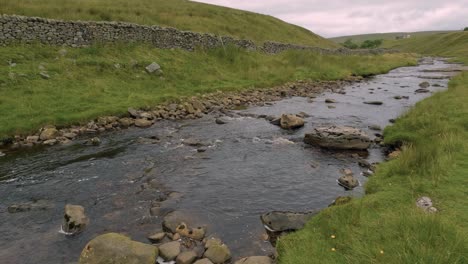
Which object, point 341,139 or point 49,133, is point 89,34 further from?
point 341,139

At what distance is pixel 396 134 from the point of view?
17.1 meters

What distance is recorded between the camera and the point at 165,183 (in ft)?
42.9

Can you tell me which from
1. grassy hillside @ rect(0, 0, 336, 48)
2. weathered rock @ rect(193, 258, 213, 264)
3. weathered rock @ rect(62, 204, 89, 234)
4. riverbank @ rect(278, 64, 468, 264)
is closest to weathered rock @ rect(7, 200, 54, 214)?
weathered rock @ rect(62, 204, 89, 234)

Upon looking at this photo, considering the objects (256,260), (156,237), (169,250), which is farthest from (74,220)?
(256,260)

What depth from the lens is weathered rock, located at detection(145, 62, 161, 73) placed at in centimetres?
2934

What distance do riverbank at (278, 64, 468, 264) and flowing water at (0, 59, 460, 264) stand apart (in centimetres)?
131

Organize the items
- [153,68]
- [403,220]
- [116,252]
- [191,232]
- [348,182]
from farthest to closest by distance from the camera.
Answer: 1. [153,68]
2. [348,182]
3. [191,232]
4. [116,252]
5. [403,220]

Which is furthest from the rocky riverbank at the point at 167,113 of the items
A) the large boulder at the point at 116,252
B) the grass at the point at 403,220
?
the grass at the point at 403,220

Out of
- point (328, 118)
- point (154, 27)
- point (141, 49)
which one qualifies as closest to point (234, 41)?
point (154, 27)

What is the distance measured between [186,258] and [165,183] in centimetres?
525

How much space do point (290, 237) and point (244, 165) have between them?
643cm

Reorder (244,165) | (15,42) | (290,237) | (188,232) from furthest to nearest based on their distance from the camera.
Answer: (15,42), (244,165), (188,232), (290,237)

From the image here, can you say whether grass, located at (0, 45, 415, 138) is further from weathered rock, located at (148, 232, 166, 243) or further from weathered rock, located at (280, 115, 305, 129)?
weathered rock, located at (148, 232, 166, 243)

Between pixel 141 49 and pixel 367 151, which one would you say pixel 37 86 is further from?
pixel 367 151
